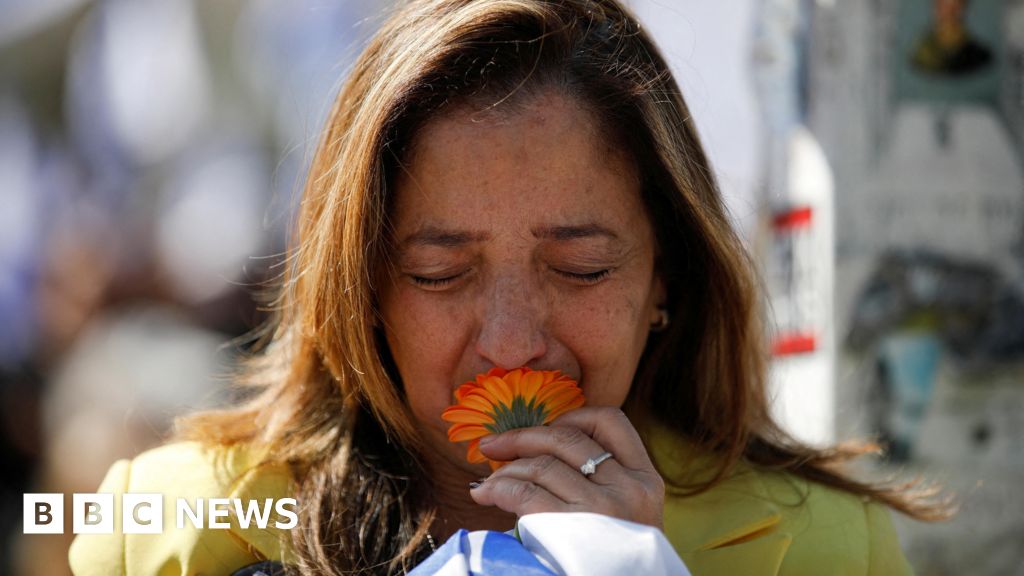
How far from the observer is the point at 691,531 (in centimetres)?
258

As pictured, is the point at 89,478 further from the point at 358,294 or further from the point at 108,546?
the point at 358,294

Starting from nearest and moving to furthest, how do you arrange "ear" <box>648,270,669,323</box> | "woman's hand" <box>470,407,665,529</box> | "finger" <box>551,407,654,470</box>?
"woman's hand" <box>470,407,665,529</box>, "finger" <box>551,407,654,470</box>, "ear" <box>648,270,669,323</box>

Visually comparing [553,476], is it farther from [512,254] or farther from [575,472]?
[512,254]

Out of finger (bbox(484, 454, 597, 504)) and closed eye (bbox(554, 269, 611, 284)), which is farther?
closed eye (bbox(554, 269, 611, 284))

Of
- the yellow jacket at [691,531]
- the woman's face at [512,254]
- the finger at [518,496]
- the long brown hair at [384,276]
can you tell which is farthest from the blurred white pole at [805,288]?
the finger at [518,496]

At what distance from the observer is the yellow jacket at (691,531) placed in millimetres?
2445

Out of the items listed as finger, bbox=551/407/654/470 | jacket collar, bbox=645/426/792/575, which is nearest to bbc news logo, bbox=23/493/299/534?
finger, bbox=551/407/654/470

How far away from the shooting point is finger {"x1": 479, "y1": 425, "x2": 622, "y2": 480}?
2.04 m

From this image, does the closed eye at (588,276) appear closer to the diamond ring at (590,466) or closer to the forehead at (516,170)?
the forehead at (516,170)

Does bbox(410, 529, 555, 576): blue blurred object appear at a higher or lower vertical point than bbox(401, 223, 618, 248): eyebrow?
lower

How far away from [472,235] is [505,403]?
0.35 meters

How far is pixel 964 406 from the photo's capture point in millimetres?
3803

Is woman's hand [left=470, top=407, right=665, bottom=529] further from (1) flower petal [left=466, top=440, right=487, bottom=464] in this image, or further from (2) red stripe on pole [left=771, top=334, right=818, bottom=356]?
(2) red stripe on pole [left=771, top=334, right=818, bottom=356]

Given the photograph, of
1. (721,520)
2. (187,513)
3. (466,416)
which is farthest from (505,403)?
(187,513)
